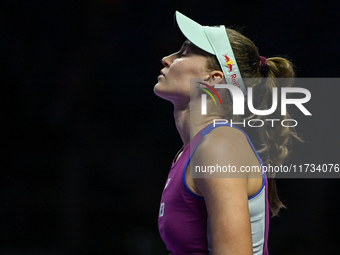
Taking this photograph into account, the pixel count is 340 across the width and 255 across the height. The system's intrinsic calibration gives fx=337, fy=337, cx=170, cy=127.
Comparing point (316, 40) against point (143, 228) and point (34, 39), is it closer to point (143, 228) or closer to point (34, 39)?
point (143, 228)

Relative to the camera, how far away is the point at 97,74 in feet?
7.74

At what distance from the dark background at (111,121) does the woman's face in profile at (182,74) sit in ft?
4.06

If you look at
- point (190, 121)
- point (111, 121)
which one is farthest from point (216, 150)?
point (111, 121)

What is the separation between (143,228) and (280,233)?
0.89 m

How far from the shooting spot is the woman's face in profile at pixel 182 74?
3.45 ft

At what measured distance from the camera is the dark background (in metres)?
2.13

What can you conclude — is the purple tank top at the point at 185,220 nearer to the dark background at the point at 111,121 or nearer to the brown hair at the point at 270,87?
the brown hair at the point at 270,87

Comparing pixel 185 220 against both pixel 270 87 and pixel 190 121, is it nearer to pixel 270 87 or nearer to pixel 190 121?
pixel 190 121

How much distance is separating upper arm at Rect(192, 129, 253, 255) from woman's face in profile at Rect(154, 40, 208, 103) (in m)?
0.32

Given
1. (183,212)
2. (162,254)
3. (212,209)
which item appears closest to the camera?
(212,209)

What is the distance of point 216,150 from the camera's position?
0.78 meters

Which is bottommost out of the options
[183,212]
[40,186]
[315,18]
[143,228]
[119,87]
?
[143,228]

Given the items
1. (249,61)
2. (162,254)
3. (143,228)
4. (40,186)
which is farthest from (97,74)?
(249,61)

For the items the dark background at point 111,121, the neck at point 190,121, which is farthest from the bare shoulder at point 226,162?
the dark background at point 111,121
